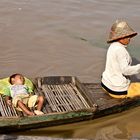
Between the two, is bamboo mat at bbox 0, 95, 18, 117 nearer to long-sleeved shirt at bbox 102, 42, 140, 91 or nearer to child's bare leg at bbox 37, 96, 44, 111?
child's bare leg at bbox 37, 96, 44, 111

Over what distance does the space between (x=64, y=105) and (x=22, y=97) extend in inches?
24.0

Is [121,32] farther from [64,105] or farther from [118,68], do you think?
[64,105]

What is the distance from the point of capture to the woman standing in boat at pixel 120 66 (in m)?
5.71

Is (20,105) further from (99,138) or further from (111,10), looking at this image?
(111,10)

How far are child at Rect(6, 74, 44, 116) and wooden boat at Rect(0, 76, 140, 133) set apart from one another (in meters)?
0.09

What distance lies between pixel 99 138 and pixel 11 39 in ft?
12.9

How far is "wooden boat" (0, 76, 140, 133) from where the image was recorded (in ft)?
17.3

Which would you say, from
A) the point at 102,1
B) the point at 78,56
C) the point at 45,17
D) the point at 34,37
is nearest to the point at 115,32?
the point at 78,56

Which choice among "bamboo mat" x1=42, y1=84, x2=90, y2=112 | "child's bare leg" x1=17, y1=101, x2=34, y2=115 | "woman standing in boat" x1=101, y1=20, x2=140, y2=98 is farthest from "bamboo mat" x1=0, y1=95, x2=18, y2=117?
"woman standing in boat" x1=101, y1=20, x2=140, y2=98

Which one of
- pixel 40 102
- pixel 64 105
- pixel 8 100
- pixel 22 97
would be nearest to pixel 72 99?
pixel 64 105

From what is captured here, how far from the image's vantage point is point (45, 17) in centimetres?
1027

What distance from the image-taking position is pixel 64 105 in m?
5.83

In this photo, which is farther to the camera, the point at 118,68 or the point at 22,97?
the point at 118,68

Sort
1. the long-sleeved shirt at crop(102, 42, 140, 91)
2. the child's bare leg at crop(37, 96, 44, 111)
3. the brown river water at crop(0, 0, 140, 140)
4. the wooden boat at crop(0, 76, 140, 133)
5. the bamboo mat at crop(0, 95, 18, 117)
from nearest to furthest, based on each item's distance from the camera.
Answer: the wooden boat at crop(0, 76, 140, 133) → the bamboo mat at crop(0, 95, 18, 117) → the child's bare leg at crop(37, 96, 44, 111) → the long-sleeved shirt at crop(102, 42, 140, 91) → the brown river water at crop(0, 0, 140, 140)
